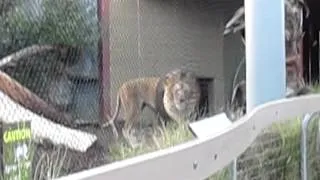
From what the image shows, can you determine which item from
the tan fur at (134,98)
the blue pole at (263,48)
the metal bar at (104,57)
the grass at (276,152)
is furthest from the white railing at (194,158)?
the tan fur at (134,98)

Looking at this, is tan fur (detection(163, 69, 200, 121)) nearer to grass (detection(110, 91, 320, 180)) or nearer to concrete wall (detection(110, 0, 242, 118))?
concrete wall (detection(110, 0, 242, 118))

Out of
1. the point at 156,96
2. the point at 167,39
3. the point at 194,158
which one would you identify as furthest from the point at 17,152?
the point at 167,39

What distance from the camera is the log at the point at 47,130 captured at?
23.3 ft

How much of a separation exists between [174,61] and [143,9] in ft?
2.90

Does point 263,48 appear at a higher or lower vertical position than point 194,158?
higher

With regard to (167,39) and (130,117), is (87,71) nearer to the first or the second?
(130,117)

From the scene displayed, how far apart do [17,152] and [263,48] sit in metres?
2.97

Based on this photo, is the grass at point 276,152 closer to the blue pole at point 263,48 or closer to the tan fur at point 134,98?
the blue pole at point 263,48

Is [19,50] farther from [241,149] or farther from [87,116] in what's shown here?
[241,149]

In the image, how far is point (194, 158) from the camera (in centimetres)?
322

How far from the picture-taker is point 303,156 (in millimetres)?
5480

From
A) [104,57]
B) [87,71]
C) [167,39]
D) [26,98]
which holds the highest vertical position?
[167,39]

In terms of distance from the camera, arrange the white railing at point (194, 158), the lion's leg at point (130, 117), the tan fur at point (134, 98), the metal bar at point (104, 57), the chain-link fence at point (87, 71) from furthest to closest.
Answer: the tan fur at point (134, 98), the metal bar at point (104, 57), the lion's leg at point (130, 117), the chain-link fence at point (87, 71), the white railing at point (194, 158)

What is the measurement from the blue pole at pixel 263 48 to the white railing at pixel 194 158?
211 cm
